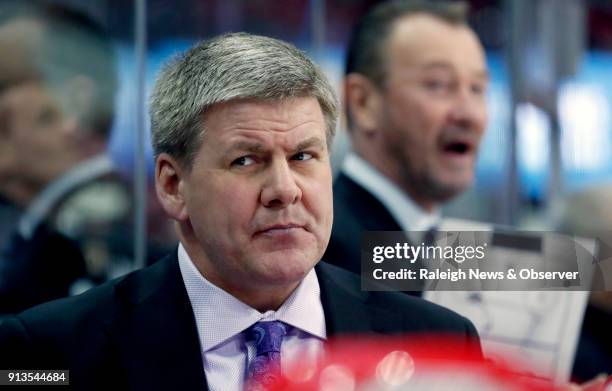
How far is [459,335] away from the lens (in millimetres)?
1618

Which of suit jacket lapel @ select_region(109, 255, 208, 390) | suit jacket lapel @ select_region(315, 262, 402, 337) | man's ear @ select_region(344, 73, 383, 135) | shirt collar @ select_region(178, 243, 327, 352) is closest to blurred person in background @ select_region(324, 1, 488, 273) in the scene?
man's ear @ select_region(344, 73, 383, 135)

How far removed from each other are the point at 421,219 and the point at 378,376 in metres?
0.32

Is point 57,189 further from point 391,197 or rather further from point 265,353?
point 391,197

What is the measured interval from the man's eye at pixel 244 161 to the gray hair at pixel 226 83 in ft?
0.21

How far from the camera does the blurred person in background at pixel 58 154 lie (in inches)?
64.0

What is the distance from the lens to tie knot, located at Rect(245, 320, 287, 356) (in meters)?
1.47

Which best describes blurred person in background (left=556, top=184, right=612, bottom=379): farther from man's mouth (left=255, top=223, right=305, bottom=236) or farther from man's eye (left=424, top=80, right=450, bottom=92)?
man's mouth (left=255, top=223, right=305, bottom=236)

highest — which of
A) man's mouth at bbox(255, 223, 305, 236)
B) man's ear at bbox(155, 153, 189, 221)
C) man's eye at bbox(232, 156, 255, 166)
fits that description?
man's eye at bbox(232, 156, 255, 166)

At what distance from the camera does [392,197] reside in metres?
1.71

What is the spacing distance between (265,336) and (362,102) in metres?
0.47

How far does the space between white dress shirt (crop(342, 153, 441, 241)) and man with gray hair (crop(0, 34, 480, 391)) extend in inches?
8.2

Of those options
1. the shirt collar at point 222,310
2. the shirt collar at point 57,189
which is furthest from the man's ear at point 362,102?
the shirt collar at point 57,189

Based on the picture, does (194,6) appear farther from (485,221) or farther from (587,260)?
(587,260)

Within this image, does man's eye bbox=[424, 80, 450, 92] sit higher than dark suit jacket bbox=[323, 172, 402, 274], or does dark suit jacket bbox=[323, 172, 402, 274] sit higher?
man's eye bbox=[424, 80, 450, 92]
